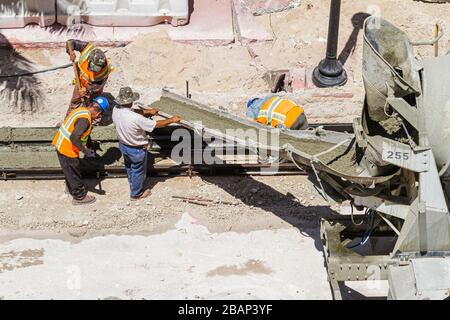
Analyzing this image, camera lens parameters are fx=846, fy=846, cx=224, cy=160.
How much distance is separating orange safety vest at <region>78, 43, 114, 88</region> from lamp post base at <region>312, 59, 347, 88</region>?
3439mm

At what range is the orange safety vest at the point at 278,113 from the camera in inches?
436

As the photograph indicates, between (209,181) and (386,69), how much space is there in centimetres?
404

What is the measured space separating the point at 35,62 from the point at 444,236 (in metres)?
8.02

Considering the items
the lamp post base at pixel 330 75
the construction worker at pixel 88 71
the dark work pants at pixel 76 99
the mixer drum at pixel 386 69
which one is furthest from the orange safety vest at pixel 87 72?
the mixer drum at pixel 386 69

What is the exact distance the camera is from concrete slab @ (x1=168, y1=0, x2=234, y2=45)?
14.5 meters

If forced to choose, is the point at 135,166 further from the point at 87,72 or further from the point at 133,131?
the point at 87,72

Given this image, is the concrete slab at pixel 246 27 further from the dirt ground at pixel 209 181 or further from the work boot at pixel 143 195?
the work boot at pixel 143 195

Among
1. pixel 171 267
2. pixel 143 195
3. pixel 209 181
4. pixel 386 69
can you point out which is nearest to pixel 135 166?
pixel 143 195

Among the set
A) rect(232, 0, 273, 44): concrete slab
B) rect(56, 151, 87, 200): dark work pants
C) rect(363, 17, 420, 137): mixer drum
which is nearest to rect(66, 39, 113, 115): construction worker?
rect(56, 151, 87, 200): dark work pants

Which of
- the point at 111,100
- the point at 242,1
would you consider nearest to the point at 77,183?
the point at 111,100

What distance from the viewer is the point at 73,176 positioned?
36.7ft

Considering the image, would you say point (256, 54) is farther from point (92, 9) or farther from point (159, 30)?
point (92, 9)

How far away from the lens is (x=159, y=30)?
571 inches

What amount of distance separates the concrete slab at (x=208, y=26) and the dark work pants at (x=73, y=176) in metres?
4.06
